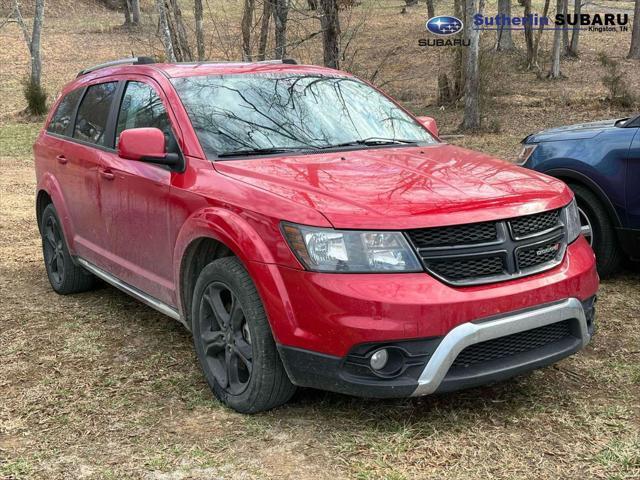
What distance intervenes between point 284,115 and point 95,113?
5.36 feet

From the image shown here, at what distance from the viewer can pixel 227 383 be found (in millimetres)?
3547

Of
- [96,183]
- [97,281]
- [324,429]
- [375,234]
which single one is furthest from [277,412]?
[97,281]

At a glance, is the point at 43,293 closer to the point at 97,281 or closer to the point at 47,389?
the point at 97,281

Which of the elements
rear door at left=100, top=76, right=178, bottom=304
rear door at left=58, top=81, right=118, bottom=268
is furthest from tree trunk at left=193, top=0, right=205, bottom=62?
rear door at left=100, top=76, right=178, bottom=304

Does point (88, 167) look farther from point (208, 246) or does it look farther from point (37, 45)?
point (37, 45)

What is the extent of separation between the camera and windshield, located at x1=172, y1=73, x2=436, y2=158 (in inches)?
154

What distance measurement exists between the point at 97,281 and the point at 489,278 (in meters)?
3.60

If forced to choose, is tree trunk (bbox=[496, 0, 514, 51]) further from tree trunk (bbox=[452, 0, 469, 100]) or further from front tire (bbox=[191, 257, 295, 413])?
front tire (bbox=[191, 257, 295, 413])

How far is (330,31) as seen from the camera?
12102 millimetres

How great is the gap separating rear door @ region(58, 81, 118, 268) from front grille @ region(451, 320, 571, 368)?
2592 millimetres

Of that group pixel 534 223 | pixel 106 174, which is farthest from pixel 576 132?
pixel 106 174

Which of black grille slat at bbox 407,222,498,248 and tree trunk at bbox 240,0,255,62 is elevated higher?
tree trunk at bbox 240,0,255,62

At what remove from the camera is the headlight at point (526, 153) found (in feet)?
19.2

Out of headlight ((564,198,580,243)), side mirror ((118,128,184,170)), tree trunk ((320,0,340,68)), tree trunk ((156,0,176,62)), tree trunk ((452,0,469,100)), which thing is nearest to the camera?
headlight ((564,198,580,243))
